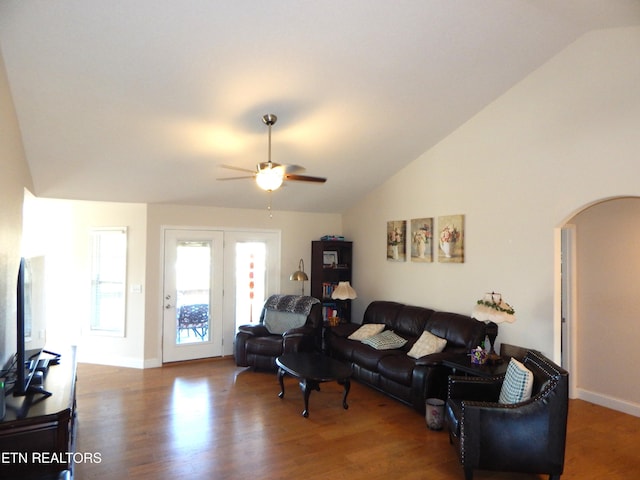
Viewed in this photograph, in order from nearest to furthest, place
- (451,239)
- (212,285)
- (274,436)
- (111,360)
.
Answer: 1. (274,436)
2. (451,239)
3. (111,360)
4. (212,285)

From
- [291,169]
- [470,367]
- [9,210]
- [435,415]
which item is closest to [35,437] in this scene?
[9,210]

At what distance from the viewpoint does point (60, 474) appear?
8.43ft

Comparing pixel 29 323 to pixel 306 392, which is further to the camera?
pixel 29 323

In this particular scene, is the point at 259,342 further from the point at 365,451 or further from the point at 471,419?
the point at 471,419

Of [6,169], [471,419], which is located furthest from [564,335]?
[6,169]

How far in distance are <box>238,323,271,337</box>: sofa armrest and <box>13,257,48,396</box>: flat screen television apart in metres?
2.45

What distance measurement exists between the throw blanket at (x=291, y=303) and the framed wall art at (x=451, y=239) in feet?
6.60

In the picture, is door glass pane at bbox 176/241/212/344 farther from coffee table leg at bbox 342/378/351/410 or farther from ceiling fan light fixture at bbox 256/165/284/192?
ceiling fan light fixture at bbox 256/165/284/192

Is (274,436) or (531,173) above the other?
(531,173)

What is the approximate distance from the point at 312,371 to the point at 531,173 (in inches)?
123

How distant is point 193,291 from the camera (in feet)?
20.5

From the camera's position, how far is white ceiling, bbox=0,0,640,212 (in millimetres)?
2855

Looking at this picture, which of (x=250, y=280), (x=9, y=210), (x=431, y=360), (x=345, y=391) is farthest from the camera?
(x=250, y=280)

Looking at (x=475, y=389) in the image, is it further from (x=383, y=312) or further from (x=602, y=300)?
(x=383, y=312)
